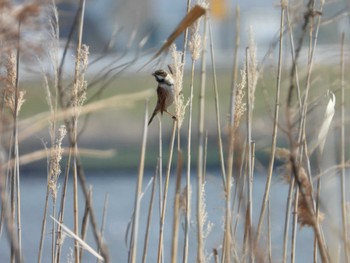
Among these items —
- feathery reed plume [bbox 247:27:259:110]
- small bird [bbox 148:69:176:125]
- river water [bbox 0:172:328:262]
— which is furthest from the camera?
river water [bbox 0:172:328:262]

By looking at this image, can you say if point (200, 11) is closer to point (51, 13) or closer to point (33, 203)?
point (51, 13)

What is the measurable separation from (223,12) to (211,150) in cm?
430

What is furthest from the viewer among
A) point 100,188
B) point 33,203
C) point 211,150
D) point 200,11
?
point 211,150

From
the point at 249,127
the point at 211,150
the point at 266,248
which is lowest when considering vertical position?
the point at 266,248

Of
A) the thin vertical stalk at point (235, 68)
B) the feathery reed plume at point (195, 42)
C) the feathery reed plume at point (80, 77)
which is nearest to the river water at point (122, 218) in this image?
the thin vertical stalk at point (235, 68)

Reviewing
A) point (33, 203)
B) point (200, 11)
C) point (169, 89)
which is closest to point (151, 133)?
point (33, 203)

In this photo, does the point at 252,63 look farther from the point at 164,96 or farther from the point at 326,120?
the point at 164,96

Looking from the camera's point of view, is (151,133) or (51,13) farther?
(151,133)

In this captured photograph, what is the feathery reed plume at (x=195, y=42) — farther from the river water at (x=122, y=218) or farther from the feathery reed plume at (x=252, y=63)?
the river water at (x=122, y=218)

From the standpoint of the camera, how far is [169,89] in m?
3.69

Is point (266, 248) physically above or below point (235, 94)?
below

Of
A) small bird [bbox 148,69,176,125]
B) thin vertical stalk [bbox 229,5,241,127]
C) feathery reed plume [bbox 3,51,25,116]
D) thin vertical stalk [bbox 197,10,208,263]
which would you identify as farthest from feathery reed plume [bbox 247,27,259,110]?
small bird [bbox 148,69,176,125]

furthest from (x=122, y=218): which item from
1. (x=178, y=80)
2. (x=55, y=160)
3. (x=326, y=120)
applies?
(x=326, y=120)

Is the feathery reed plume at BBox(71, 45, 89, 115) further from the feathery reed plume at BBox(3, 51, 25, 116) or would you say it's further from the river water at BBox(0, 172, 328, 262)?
the river water at BBox(0, 172, 328, 262)
